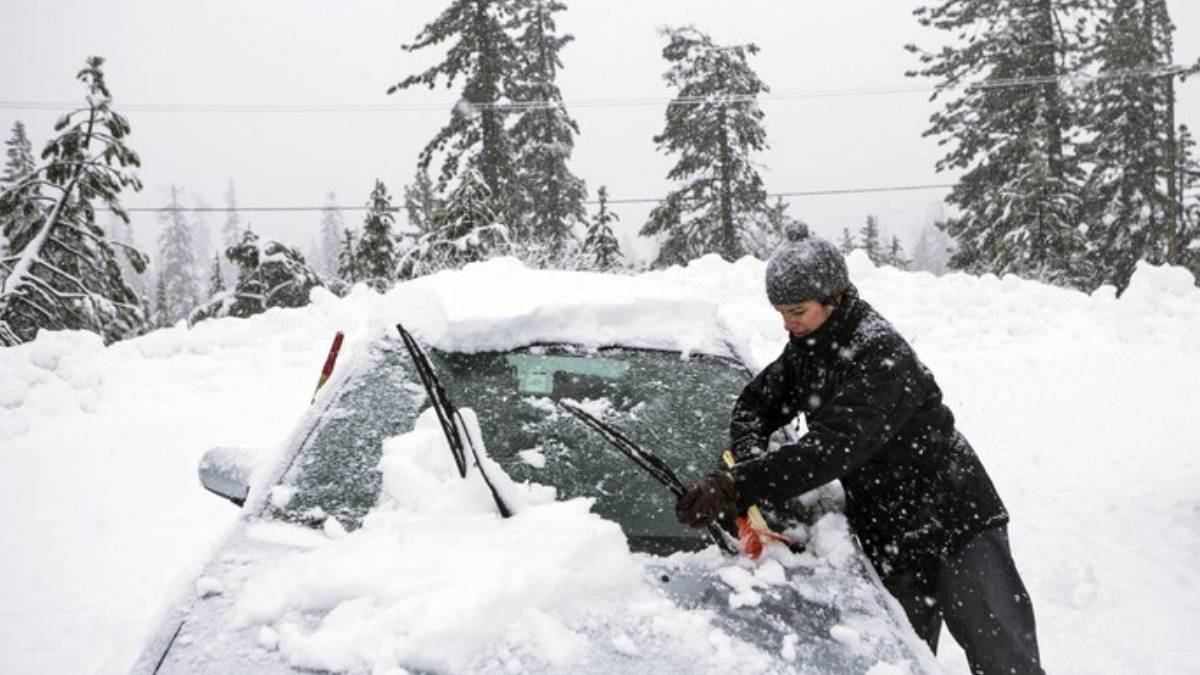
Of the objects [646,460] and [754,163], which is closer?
[646,460]

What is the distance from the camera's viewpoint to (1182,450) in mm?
5895

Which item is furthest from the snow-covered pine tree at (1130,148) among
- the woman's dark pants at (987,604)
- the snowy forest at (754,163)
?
the woman's dark pants at (987,604)

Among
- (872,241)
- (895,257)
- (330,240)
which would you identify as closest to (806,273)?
(872,241)

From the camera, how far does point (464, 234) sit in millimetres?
15586

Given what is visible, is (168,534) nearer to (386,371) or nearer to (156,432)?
(156,432)

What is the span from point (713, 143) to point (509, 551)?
74.7 ft

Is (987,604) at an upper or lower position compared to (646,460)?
lower

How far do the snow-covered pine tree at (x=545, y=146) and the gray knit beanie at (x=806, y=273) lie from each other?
21.9 m

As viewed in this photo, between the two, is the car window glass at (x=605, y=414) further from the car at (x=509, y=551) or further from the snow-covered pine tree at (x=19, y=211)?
the snow-covered pine tree at (x=19, y=211)

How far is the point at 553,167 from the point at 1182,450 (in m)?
22.6

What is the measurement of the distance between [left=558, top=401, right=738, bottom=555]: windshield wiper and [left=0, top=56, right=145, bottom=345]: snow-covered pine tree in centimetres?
1466

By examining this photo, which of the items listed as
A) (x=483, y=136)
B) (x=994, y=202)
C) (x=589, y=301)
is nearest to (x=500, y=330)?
(x=589, y=301)

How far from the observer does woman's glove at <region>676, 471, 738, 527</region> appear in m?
1.77

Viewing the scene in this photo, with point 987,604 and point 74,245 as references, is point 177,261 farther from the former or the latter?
point 987,604
